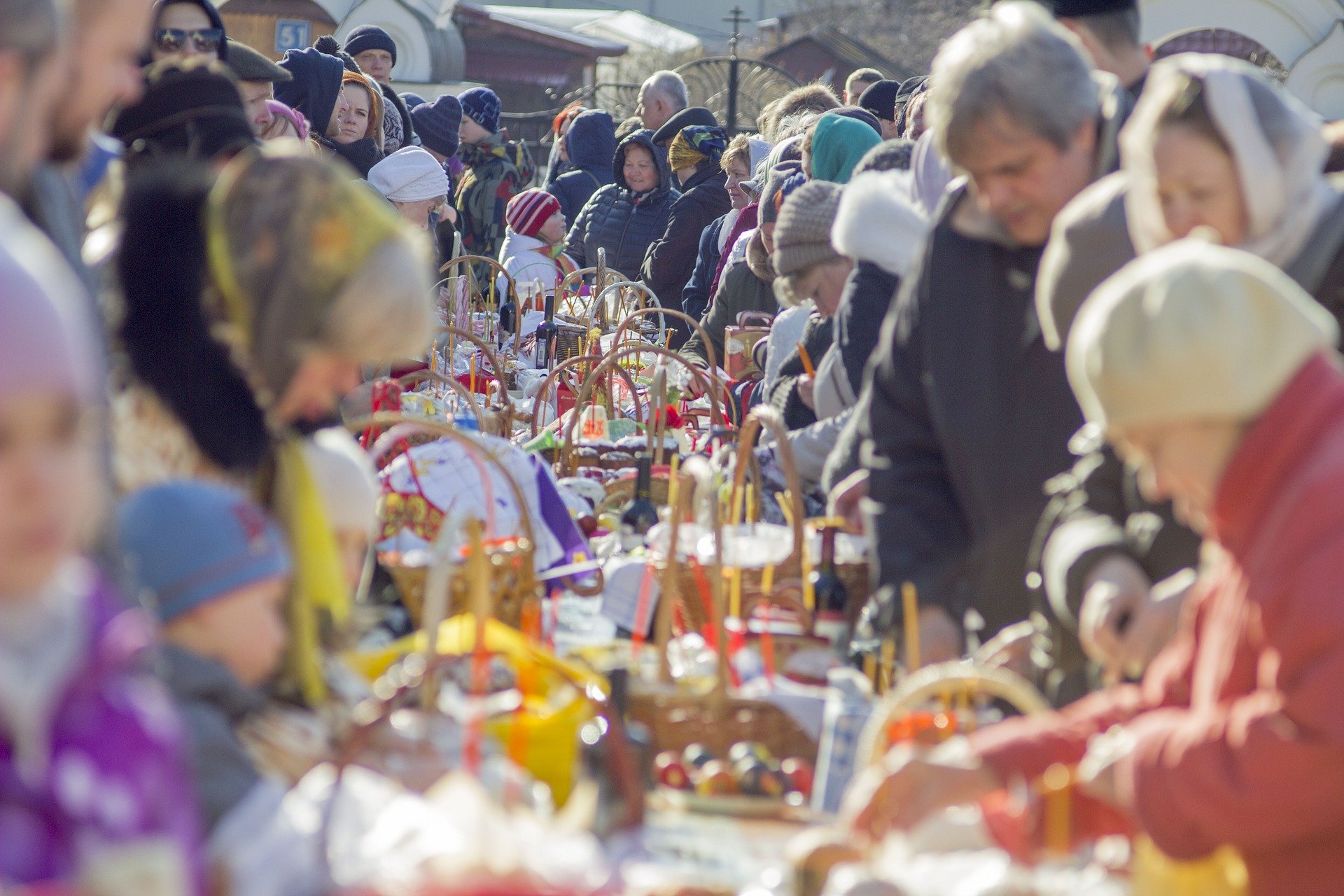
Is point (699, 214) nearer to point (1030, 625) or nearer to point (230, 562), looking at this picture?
point (1030, 625)

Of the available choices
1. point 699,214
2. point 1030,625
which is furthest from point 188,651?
point 699,214

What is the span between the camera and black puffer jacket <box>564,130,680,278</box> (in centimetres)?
857

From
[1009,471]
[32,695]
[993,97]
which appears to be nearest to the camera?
[32,695]

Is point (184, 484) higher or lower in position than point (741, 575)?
higher

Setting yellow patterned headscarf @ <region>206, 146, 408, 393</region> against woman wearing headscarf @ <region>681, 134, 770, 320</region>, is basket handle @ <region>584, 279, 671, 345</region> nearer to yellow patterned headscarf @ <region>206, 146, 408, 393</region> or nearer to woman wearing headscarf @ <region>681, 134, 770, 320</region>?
woman wearing headscarf @ <region>681, 134, 770, 320</region>

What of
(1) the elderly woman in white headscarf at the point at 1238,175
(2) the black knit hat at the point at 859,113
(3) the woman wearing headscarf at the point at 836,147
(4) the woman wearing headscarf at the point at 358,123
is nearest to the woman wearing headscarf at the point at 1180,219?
(1) the elderly woman in white headscarf at the point at 1238,175

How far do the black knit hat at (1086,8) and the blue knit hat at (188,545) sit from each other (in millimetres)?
1730

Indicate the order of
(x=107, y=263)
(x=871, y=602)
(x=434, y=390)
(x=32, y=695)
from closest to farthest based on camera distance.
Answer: (x=32, y=695) < (x=107, y=263) < (x=871, y=602) < (x=434, y=390)

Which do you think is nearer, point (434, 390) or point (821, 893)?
point (821, 893)

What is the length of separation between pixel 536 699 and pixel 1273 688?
1131 millimetres

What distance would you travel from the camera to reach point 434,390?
5.39 metres

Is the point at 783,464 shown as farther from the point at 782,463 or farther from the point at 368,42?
the point at 368,42

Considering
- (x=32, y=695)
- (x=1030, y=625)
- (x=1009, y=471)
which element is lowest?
(x=1030, y=625)

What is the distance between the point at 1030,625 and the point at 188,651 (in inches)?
47.0
